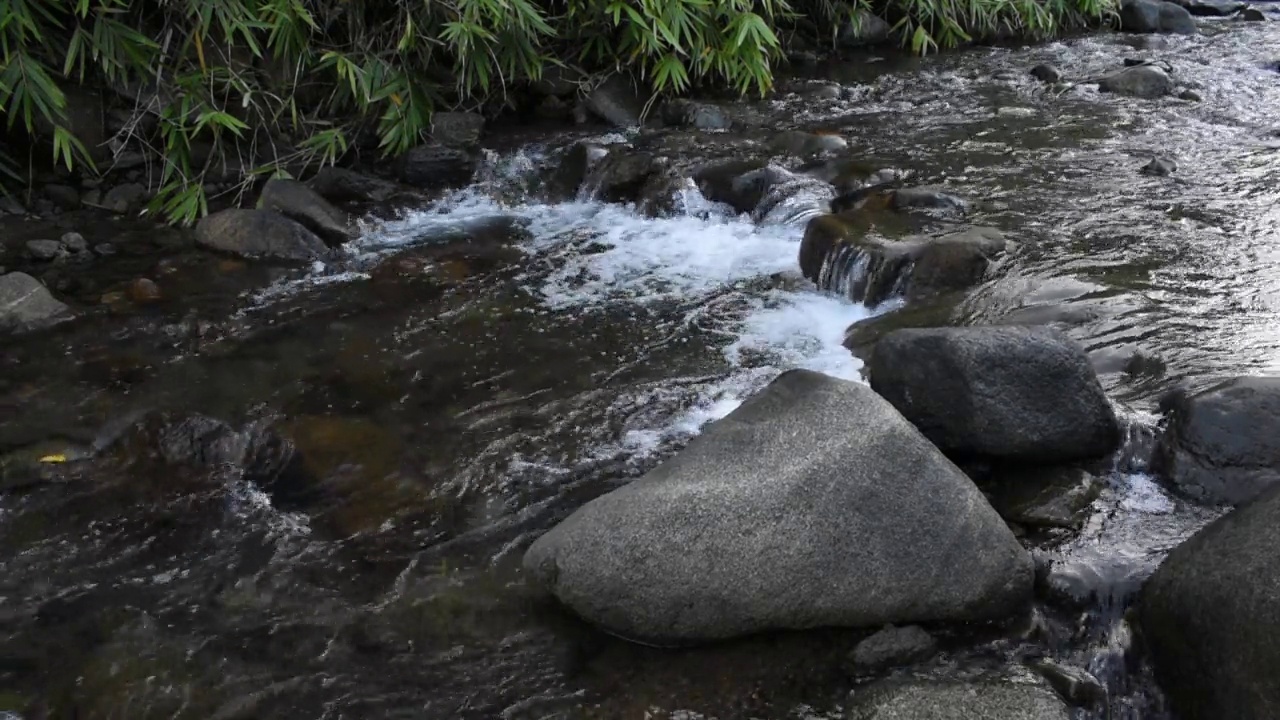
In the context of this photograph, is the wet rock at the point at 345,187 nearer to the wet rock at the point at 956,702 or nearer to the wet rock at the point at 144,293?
the wet rock at the point at 144,293

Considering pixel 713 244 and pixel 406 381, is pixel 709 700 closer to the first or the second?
pixel 406 381

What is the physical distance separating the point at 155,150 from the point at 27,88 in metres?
1.04

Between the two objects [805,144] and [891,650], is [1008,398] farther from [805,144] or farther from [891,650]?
[805,144]

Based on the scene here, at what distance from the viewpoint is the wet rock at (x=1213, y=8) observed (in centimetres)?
1339

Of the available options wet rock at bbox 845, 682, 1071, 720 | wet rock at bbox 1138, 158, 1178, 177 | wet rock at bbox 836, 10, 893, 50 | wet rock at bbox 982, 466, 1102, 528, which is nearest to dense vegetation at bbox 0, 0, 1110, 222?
wet rock at bbox 836, 10, 893, 50

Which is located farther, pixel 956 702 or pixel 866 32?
pixel 866 32

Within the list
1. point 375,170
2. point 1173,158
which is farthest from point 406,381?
point 1173,158

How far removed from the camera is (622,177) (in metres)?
8.51

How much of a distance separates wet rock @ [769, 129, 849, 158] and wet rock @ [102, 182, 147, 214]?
4.79 m

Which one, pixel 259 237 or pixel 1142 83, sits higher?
pixel 1142 83

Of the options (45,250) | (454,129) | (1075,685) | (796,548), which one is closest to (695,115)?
(454,129)

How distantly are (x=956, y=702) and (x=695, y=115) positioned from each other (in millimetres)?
6918

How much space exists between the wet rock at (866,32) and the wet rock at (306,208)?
6.30 meters

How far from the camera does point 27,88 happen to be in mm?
7336
